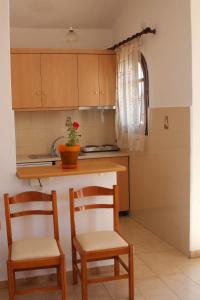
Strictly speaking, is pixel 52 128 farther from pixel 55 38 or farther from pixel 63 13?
pixel 63 13

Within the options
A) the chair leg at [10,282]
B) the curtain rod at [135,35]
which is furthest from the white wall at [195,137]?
the chair leg at [10,282]

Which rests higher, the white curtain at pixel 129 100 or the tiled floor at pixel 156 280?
the white curtain at pixel 129 100

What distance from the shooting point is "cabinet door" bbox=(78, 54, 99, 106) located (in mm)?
5121

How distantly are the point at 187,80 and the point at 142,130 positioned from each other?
1029 millimetres

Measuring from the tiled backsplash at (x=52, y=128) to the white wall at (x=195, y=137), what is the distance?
211cm

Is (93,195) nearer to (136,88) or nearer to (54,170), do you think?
(54,170)

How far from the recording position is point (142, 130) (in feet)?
15.0

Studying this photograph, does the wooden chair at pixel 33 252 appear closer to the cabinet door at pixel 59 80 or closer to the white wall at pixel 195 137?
the white wall at pixel 195 137

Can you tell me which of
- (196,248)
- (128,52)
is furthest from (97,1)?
(196,248)

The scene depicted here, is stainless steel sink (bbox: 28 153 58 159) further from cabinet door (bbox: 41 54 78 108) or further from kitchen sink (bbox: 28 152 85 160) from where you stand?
cabinet door (bbox: 41 54 78 108)

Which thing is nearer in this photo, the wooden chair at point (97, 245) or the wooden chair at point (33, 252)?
the wooden chair at point (33, 252)

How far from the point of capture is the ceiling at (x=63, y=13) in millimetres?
4793

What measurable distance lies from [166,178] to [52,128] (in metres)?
1.91

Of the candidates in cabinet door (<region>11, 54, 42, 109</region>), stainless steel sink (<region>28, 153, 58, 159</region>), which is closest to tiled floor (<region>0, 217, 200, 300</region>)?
stainless steel sink (<region>28, 153, 58, 159</region>)
